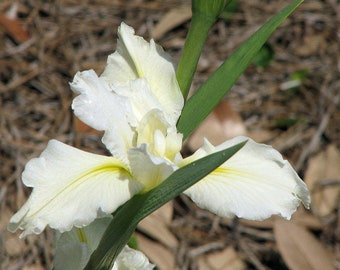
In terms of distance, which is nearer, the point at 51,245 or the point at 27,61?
the point at 51,245

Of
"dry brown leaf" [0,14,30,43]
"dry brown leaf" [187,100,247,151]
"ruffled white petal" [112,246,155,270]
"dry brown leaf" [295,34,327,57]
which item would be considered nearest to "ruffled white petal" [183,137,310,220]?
"ruffled white petal" [112,246,155,270]

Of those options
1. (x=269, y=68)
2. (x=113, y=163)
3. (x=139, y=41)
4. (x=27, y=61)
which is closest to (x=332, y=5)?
(x=269, y=68)

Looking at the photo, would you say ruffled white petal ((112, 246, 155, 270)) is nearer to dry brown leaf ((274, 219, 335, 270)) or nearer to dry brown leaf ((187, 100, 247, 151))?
dry brown leaf ((274, 219, 335, 270))

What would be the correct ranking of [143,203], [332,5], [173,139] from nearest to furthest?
[143,203] < [173,139] < [332,5]

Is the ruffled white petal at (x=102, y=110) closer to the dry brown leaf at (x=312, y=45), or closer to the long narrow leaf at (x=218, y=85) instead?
the long narrow leaf at (x=218, y=85)

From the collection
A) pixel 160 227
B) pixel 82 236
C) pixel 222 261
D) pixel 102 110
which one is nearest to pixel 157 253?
pixel 160 227

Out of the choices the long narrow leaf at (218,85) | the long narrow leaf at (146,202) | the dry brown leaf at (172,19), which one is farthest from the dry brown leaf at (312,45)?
the long narrow leaf at (146,202)

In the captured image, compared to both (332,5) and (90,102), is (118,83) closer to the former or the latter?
(90,102)
